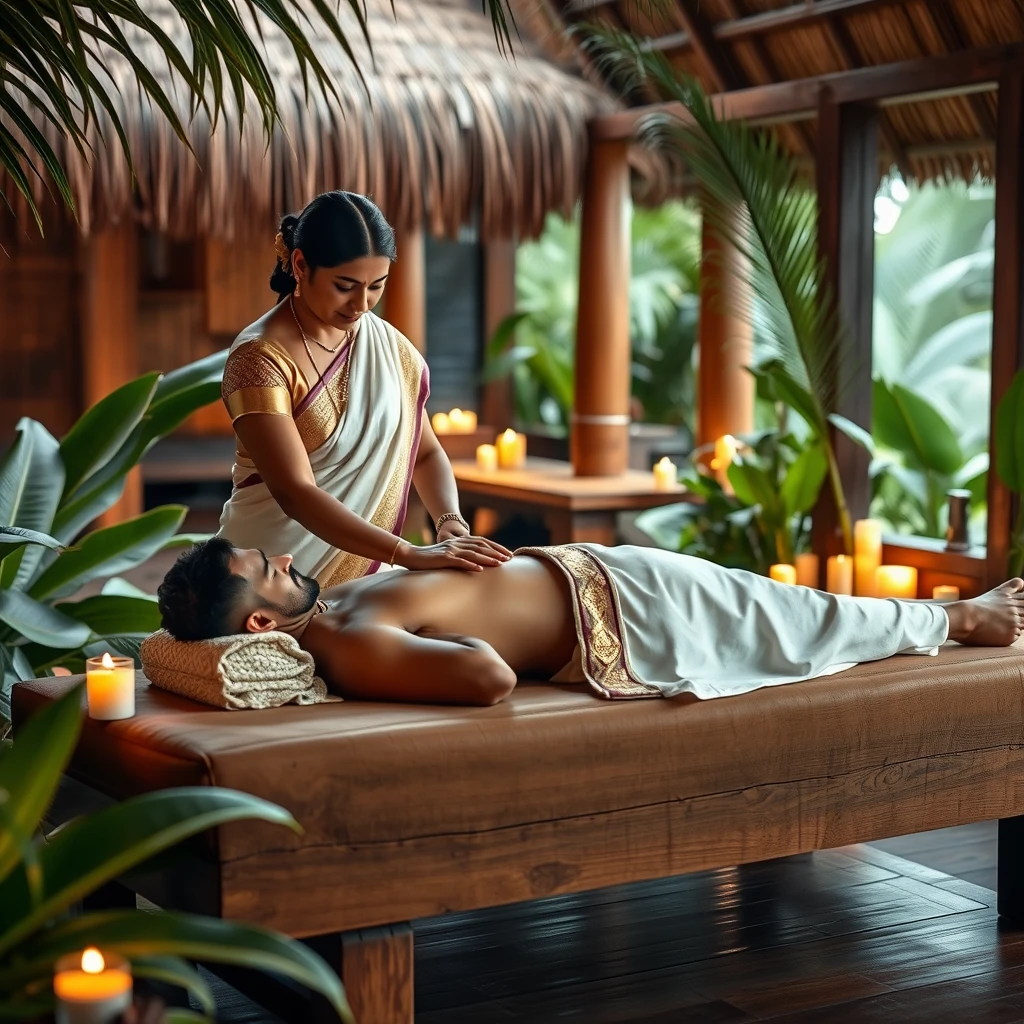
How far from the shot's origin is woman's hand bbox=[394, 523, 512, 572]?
2336mm

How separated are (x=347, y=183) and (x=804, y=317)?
156 cm

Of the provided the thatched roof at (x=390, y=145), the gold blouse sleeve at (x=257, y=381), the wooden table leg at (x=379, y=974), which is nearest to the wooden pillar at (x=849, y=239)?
the thatched roof at (x=390, y=145)

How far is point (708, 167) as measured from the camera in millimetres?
4137

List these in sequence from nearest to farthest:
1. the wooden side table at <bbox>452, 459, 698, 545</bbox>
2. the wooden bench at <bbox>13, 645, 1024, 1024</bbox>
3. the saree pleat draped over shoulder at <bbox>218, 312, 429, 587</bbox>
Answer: the wooden bench at <bbox>13, 645, 1024, 1024</bbox>, the saree pleat draped over shoulder at <bbox>218, 312, 429, 587</bbox>, the wooden side table at <bbox>452, 459, 698, 545</bbox>

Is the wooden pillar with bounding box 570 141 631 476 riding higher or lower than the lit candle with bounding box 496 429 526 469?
higher

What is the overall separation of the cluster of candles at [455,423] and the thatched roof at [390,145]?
1048 millimetres

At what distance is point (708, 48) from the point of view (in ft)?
15.1

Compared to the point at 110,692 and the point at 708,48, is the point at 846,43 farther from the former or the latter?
the point at 110,692

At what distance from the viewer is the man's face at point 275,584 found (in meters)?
2.19

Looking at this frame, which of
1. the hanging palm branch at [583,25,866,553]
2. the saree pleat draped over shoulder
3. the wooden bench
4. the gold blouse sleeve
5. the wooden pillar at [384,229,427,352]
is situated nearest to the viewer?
the wooden bench

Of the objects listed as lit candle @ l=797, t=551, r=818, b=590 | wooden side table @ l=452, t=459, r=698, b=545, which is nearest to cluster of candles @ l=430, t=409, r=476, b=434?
wooden side table @ l=452, t=459, r=698, b=545

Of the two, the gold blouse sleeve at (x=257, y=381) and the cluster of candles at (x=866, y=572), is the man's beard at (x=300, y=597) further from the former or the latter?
the cluster of candles at (x=866, y=572)

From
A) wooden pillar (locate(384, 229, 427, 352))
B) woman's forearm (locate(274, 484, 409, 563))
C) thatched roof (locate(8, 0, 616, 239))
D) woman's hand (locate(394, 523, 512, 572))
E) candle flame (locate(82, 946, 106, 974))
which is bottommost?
candle flame (locate(82, 946, 106, 974))

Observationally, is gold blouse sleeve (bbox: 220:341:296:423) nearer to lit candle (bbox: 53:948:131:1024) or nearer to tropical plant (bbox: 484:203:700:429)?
lit candle (bbox: 53:948:131:1024)
